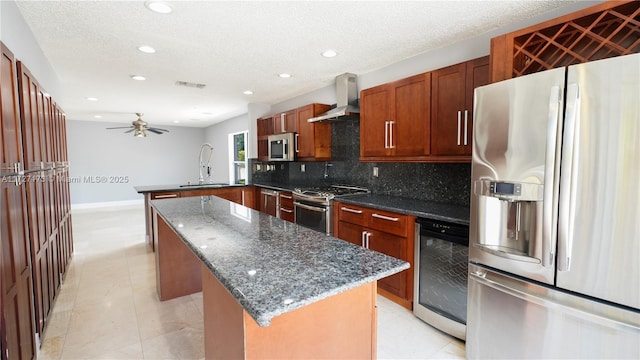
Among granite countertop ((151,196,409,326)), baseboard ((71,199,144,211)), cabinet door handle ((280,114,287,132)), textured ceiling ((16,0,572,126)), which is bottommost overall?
baseboard ((71,199,144,211))

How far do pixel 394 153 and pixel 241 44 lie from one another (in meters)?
1.77

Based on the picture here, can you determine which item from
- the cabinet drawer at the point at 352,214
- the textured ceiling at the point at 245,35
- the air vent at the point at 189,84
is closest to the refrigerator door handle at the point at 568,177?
the textured ceiling at the point at 245,35

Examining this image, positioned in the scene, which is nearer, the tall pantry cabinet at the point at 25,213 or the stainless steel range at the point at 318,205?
the tall pantry cabinet at the point at 25,213

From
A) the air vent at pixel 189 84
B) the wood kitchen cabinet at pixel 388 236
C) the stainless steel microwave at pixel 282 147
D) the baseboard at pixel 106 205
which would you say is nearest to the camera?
the wood kitchen cabinet at pixel 388 236

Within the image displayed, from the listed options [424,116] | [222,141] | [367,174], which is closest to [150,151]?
[222,141]

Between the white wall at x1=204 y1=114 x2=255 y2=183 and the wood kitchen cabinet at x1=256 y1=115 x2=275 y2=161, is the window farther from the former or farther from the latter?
the wood kitchen cabinet at x1=256 y1=115 x2=275 y2=161

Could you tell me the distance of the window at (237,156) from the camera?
7820 mm

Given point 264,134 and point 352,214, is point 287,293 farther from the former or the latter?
point 264,134

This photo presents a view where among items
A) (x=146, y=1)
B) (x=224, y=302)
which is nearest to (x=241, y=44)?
(x=146, y=1)

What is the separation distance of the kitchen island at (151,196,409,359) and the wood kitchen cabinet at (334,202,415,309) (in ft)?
3.69

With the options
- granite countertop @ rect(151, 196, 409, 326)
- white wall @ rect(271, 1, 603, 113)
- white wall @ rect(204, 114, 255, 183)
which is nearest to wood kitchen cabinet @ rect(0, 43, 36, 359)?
granite countertop @ rect(151, 196, 409, 326)

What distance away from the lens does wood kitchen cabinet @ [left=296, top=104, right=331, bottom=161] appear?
163 inches

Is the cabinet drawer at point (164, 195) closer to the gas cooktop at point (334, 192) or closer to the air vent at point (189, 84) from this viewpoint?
the air vent at point (189, 84)

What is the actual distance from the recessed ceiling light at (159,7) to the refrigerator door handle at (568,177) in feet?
7.97
